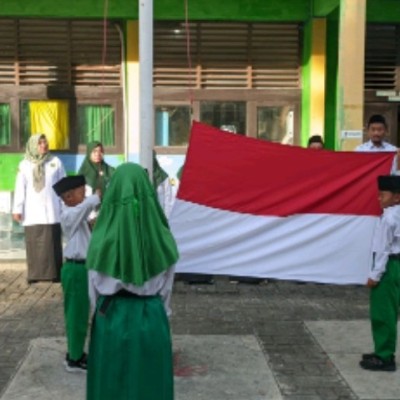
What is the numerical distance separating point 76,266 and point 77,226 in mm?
314

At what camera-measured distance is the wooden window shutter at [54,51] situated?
9.71 m

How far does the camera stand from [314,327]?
635cm

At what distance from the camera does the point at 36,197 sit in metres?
8.33

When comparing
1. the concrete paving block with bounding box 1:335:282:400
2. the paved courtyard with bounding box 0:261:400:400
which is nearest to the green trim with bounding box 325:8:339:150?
the paved courtyard with bounding box 0:261:400:400

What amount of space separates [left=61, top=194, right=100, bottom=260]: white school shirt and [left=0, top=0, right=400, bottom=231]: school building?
4.75 m

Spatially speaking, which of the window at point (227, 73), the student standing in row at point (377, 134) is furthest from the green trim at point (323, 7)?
the student standing in row at point (377, 134)

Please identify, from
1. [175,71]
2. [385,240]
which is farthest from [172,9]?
[385,240]

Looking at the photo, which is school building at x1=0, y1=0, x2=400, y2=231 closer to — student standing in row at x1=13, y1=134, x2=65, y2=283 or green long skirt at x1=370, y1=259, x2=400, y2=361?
student standing in row at x1=13, y1=134, x2=65, y2=283

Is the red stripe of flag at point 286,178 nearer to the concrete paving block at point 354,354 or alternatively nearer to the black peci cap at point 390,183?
the black peci cap at point 390,183

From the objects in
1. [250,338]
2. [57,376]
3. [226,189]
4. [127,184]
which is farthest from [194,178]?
[127,184]

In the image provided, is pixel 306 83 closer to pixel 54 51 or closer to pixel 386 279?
pixel 54 51

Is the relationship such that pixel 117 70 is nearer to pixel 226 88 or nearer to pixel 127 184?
pixel 226 88

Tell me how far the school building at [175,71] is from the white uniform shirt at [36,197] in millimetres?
1464

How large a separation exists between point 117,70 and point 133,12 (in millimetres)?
876
